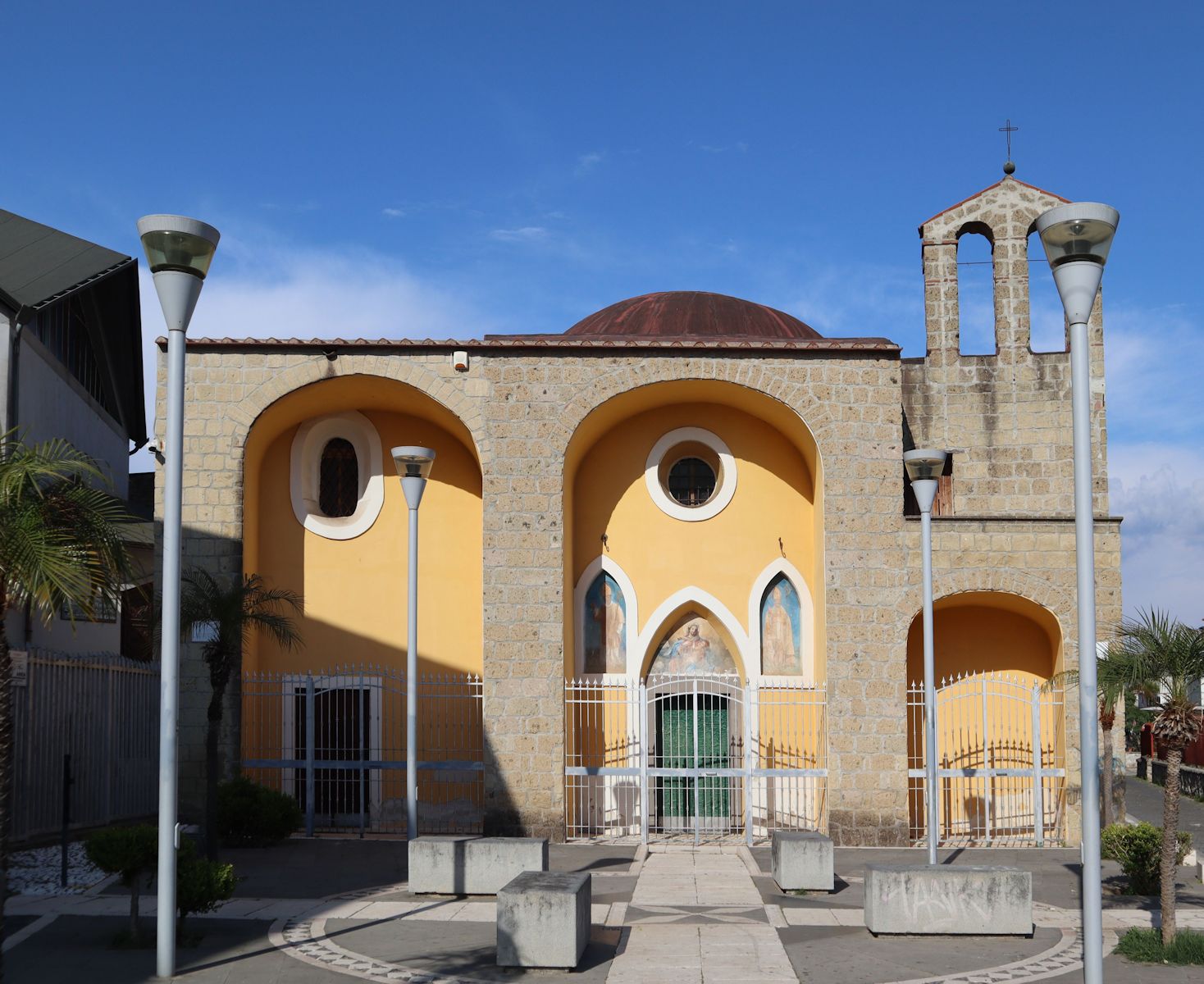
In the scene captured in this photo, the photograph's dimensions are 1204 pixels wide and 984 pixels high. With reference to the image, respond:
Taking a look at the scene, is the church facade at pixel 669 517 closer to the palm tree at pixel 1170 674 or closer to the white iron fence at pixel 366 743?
the white iron fence at pixel 366 743

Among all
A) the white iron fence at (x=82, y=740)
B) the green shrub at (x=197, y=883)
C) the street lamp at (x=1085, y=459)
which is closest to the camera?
the street lamp at (x=1085, y=459)

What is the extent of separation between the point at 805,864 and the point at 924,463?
4376mm

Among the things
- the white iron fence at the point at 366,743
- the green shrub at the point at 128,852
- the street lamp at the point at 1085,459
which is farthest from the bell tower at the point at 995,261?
the green shrub at the point at 128,852

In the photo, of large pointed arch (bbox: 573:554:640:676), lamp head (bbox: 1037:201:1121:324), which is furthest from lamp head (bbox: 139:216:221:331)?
large pointed arch (bbox: 573:554:640:676)

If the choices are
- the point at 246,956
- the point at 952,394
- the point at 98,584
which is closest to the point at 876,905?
the point at 246,956

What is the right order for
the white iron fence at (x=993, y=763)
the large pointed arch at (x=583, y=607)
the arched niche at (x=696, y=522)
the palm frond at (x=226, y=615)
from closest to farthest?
the palm frond at (x=226, y=615) → the white iron fence at (x=993, y=763) → the large pointed arch at (x=583, y=607) → the arched niche at (x=696, y=522)

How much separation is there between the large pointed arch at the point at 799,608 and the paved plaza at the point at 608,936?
4.18 meters

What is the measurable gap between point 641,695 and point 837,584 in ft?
9.82

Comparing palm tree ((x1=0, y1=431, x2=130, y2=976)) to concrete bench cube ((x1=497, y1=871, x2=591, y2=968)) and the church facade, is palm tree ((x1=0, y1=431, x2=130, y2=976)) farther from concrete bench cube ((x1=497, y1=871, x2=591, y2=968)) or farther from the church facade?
the church facade

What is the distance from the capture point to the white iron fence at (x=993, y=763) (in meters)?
17.2

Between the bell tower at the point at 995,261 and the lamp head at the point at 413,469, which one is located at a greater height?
the bell tower at the point at 995,261

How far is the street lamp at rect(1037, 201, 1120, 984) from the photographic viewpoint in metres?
7.48

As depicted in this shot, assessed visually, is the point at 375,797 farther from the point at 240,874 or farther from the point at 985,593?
the point at 985,593

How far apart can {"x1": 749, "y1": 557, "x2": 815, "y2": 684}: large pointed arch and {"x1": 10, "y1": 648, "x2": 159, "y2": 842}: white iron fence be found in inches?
331
